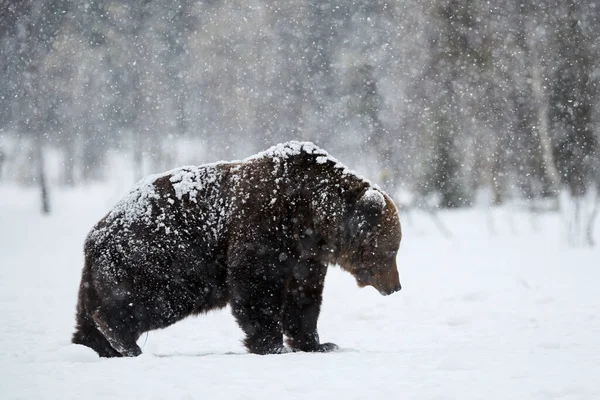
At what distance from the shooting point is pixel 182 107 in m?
25.0

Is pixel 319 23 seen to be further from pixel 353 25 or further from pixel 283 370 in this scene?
pixel 283 370

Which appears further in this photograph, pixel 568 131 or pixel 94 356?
pixel 568 131

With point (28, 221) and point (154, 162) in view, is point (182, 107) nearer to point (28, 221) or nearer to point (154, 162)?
point (154, 162)

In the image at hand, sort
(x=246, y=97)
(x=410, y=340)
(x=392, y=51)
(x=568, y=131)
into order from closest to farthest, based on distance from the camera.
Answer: (x=410, y=340), (x=568, y=131), (x=392, y=51), (x=246, y=97)

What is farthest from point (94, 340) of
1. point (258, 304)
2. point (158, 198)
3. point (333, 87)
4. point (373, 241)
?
point (333, 87)

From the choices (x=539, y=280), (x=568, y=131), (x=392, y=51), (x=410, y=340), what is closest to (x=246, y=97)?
(x=392, y=51)

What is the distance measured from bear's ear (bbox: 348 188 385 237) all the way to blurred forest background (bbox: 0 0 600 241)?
9553 millimetres

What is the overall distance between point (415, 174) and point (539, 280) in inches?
416

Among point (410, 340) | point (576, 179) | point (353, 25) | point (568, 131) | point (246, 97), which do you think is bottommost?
point (410, 340)

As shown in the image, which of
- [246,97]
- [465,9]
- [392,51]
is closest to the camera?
[465,9]

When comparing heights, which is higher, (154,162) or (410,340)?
(154,162)

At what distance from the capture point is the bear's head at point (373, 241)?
18.1 ft

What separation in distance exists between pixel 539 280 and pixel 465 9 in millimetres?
7904

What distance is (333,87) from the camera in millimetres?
21391
